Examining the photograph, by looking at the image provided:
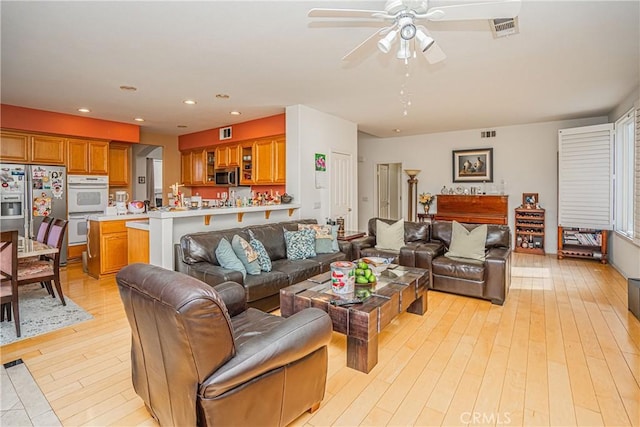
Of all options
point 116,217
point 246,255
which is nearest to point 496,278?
point 246,255

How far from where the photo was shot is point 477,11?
6.60 ft

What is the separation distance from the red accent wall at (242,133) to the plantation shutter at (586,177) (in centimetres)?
502

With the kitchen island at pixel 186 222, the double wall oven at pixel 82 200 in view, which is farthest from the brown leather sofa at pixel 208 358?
the double wall oven at pixel 82 200

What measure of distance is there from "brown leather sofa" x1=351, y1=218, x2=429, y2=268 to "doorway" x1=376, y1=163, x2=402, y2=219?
393cm

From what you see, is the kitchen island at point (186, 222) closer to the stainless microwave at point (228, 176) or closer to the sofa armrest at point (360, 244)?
the sofa armrest at point (360, 244)

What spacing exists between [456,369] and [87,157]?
21.7 ft

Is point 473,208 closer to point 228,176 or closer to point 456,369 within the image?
point 228,176

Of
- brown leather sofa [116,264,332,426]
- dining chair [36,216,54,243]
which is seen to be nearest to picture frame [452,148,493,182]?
brown leather sofa [116,264,332,426]

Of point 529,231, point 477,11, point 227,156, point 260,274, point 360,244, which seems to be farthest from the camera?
point 227,156

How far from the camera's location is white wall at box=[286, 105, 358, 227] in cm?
534

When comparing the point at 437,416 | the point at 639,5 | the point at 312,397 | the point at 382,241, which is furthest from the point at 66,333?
the point at 639,5

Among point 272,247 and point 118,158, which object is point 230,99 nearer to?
point 272,247

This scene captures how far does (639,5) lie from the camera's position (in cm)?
240

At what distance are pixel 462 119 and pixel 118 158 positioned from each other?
6.84 m
